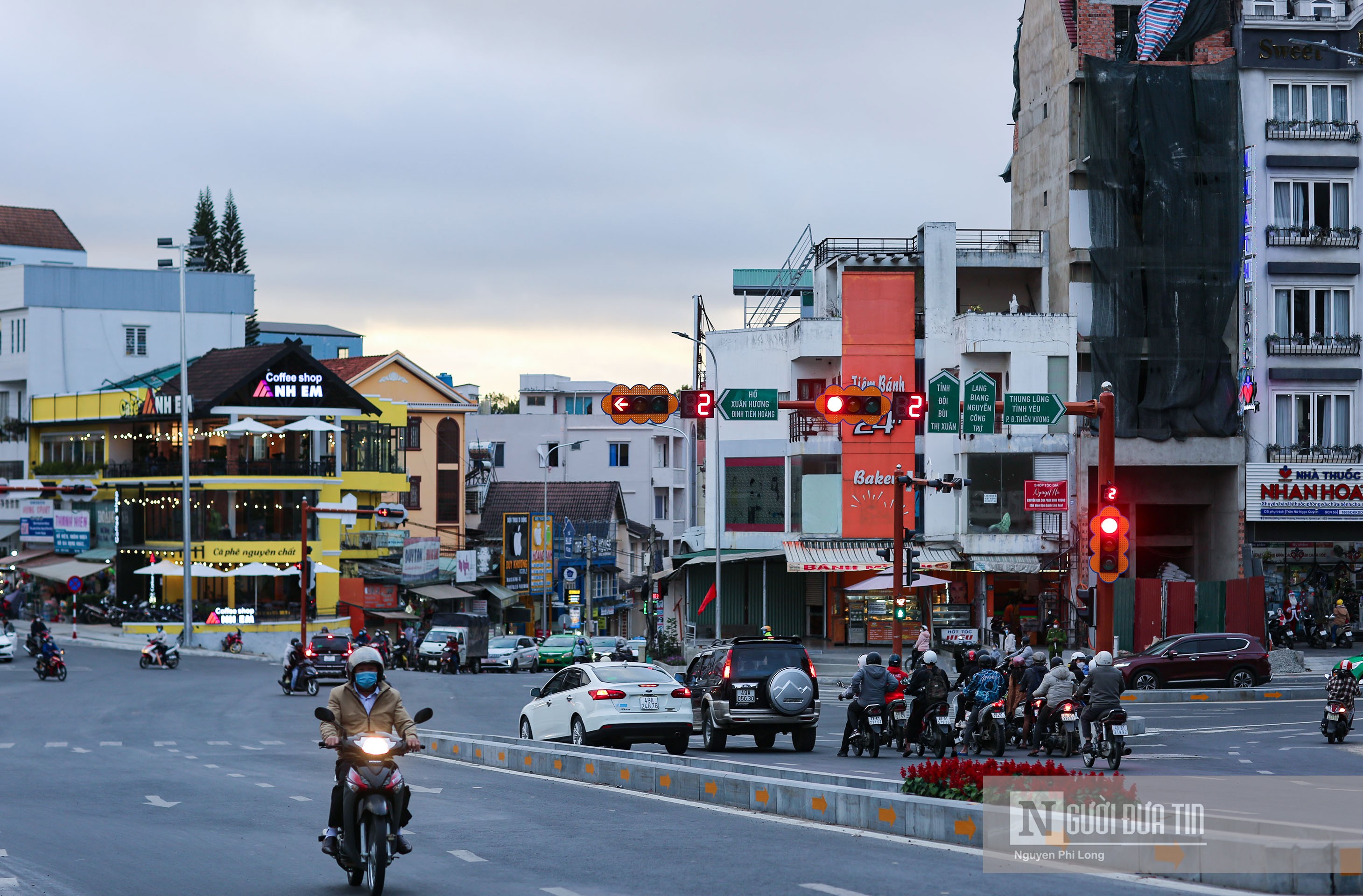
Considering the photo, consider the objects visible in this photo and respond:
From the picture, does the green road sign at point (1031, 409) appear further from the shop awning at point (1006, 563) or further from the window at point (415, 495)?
the window at point (415, 495)

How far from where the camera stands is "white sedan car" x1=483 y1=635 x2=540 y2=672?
5259cm

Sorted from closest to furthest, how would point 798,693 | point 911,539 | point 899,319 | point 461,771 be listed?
point 461,771
point 798,693
point 911,539
point 899,319

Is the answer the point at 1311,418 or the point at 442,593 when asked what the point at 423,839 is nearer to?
the point at 1311,418

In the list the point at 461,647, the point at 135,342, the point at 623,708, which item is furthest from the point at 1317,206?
the point at 135,342

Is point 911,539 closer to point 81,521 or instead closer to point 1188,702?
point 1188,702

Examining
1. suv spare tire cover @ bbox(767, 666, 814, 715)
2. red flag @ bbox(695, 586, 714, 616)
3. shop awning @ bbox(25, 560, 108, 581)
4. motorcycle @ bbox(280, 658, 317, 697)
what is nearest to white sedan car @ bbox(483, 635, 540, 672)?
red flag @ bbox(695, 586, 714, 616)

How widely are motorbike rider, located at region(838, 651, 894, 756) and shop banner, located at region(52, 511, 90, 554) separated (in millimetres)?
51892

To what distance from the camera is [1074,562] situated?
5281 cm

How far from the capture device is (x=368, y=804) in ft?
35.5

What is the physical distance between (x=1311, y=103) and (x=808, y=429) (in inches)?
797

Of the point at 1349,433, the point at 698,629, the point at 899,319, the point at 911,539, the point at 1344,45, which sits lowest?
the point at 698,629

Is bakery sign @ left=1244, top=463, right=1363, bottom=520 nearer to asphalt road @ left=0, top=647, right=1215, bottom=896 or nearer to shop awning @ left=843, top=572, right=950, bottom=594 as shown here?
shop awning @ left=843, top=572, right=950, bottom=594

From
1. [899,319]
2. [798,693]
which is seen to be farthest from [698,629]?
[798,693]

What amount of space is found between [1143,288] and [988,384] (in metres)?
21.4
